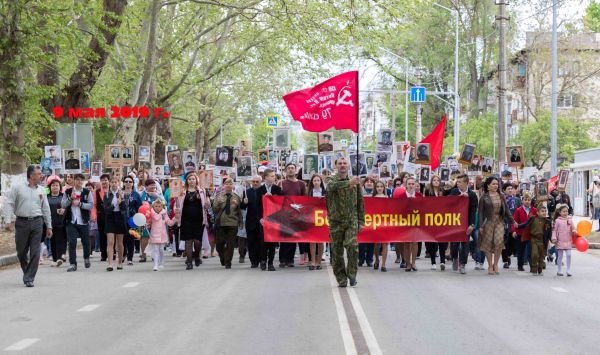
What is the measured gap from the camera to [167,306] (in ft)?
38.8

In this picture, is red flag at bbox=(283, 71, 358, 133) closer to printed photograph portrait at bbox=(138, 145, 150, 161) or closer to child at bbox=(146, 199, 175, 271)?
child at bbox=(146, 199, 175, 271)

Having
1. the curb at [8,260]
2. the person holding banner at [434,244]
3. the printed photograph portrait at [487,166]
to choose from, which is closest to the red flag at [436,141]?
the printed photograph portrait at [487,166]

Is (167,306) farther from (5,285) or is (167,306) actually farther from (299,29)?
(299,29)

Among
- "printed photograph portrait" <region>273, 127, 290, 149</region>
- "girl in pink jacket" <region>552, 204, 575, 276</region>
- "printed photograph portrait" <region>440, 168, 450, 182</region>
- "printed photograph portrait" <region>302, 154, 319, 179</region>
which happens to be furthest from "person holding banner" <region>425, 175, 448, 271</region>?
"printed photograph portrait" <region>273, 127, 290, 149</region>

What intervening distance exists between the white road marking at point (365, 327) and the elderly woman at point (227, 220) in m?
5.03

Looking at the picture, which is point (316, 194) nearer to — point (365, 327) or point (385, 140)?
point (385, 140)

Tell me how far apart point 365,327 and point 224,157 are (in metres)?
14.7

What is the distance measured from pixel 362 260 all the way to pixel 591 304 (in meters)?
6.51

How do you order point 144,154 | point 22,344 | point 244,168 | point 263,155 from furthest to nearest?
point 263,155 < point 144,154 < point 244,168 < point 22,344

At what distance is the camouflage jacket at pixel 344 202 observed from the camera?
1391 centimetres

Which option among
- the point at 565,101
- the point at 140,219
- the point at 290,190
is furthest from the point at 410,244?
the point at 565,101

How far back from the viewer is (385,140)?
24.6 metres

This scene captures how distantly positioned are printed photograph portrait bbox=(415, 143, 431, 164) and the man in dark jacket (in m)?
6.22

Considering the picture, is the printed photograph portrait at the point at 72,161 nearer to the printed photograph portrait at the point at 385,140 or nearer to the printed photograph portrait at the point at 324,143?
the printed photograph portrait at the point at 324,143
